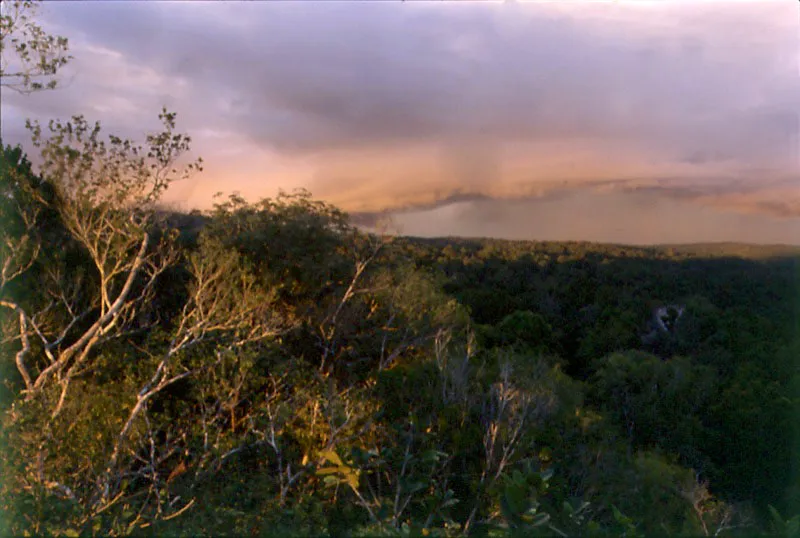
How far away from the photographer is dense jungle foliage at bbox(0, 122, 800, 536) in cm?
709

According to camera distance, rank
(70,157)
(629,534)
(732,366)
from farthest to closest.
Result: (732,366)
(70,157)
(629,534)

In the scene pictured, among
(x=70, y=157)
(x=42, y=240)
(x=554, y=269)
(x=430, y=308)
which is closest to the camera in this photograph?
(x=70, y=157)

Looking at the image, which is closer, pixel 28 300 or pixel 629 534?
pixel 629 534

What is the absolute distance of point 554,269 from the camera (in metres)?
43.4

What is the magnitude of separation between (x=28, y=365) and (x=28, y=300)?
1040mm

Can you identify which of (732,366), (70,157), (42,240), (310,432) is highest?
(70,157)

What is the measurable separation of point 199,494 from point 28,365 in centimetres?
400

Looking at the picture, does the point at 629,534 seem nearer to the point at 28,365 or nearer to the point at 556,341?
the point at 28,365

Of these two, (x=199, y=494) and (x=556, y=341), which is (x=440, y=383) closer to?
(x=199, y=494)

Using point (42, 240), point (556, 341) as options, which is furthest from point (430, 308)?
point (556, 341)

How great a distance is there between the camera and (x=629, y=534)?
17.0 ft

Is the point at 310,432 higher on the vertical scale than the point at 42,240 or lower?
lower

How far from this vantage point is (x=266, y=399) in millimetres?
11047

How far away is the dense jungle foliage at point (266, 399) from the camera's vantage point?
7.09m
